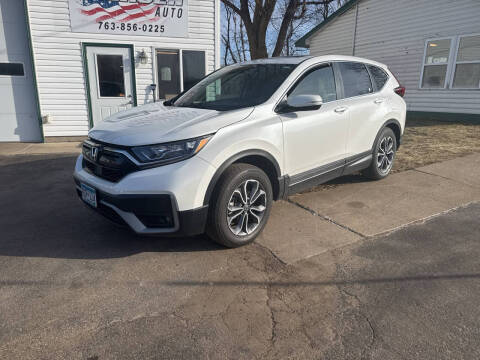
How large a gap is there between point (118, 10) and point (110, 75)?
1.61 meters

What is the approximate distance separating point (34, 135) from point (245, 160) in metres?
8.05

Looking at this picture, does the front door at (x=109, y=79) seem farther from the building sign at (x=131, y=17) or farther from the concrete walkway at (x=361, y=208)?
the concrete walkway at (x=361, y=208)

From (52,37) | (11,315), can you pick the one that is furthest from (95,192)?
(52,37)

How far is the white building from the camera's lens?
341 inches

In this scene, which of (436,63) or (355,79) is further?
(436,63)

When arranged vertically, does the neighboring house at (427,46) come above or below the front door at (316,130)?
above

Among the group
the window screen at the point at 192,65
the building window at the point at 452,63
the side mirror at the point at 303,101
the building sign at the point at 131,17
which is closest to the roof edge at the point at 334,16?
the building window at the point at 452,63

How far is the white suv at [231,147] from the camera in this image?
2.88 m

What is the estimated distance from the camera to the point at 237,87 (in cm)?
404

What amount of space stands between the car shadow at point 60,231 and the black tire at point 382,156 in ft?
9.40

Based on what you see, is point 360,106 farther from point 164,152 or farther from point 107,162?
point 107,162

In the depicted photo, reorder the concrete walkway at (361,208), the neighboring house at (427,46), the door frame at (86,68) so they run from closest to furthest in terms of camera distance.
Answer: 1. the concrete walkway at (361,208)
2. the door frame at (86,68)
3. the neighboring house at (427,46)

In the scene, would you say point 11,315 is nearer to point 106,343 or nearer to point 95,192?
point 106,343

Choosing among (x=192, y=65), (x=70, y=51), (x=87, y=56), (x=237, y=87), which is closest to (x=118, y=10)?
(x=87, y=56)
